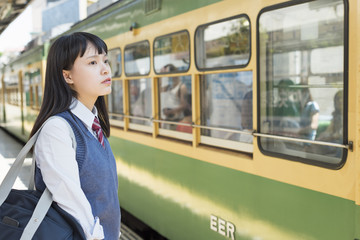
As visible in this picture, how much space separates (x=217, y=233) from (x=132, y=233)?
5.91ft

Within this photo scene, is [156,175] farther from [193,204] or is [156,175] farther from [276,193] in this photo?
[276,193]

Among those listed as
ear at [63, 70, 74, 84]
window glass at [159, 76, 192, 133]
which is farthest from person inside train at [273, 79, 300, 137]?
ear at [63, 70, 74, 84]

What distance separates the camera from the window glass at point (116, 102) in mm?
5085

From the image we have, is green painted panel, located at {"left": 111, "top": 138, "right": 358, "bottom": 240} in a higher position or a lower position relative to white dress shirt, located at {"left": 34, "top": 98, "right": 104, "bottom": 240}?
lower

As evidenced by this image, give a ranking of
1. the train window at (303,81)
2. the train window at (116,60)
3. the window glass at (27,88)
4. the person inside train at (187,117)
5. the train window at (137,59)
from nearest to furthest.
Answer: the train window at (303,81) < the person inside train at (187,117) < the train window at (137,59) < the train window at (116,60) < the window glass at (27,88)

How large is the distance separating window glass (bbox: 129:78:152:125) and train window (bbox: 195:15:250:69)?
1.09 metres

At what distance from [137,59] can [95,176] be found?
307 cm

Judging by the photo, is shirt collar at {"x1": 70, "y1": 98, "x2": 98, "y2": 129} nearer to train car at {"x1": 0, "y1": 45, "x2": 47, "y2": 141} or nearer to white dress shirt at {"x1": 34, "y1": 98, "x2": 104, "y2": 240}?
white dress shirt at {"x1": 34, "y1": 98, "x2": 104, "y2": 240}

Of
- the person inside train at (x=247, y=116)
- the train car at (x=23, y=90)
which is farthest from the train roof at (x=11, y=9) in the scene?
the person inside train at (x=247, y=116)

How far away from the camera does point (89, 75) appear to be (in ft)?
5.23

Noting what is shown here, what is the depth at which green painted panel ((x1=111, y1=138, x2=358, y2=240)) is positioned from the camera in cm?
227

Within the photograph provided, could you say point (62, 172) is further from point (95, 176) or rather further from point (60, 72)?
point (60, 72)

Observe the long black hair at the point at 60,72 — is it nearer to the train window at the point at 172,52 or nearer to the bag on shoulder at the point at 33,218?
Answer: the bag on shoulder at the point at 33,218

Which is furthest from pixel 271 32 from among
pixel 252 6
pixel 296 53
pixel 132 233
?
pixel 132 233
